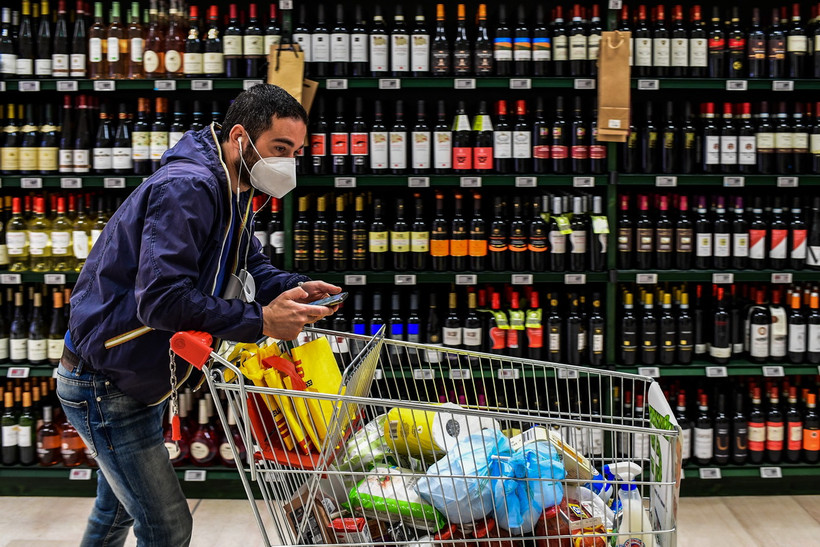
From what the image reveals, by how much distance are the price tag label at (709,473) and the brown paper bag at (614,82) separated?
1.56 metres

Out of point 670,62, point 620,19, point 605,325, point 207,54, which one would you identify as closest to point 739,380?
point 605,325

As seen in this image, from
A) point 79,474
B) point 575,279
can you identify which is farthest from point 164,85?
point 575,279

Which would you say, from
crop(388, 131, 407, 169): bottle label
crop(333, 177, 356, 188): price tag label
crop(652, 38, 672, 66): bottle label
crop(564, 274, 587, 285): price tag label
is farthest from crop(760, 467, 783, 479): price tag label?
crop(333, 177, 356, 188): price tag label

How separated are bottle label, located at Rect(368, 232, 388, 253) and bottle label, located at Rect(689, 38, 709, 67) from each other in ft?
5.38

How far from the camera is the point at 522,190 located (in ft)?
14.2

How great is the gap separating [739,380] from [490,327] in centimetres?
130

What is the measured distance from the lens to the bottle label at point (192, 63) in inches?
152

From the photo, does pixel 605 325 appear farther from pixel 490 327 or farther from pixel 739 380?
pixel 739 380

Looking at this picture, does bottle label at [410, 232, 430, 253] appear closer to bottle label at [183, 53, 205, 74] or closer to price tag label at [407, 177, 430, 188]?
price tag label at [407, 177, 430, 188]

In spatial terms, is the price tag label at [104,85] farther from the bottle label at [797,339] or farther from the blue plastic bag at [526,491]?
A: the bottle label at [797,339]

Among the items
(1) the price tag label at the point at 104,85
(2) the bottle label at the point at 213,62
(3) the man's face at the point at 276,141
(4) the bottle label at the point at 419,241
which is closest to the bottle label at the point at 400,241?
(4) the bottle label at the point at 419,241

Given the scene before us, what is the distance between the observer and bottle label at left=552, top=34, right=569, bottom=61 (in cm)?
388

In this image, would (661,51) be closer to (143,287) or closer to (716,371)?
(716,371)

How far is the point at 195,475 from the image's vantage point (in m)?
3.84
